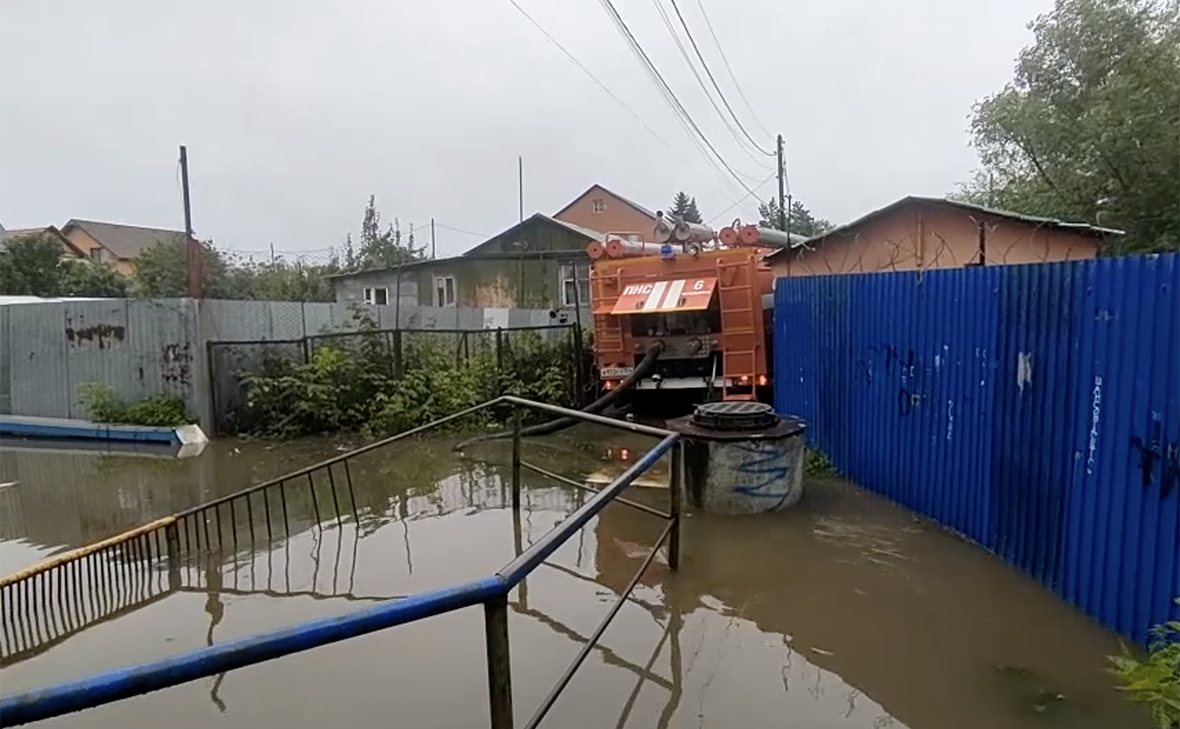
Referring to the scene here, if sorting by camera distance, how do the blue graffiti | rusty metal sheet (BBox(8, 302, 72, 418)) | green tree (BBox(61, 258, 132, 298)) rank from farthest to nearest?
1. green tree (BBox(61, 258, 132, 298))
2. rusty metal sheet (BBox(8, 302, 72, 418))
3. the blue graffiti

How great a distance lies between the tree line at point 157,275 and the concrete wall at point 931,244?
1441 centimetres

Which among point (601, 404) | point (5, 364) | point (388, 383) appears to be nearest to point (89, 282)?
point (5, 364)

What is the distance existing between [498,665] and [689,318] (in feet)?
29.4

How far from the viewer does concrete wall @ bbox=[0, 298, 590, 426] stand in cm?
1040

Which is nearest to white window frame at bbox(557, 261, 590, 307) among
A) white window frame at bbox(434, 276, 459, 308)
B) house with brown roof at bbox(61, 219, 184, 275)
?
white window frame at bbox(434, 276, 459, 308)

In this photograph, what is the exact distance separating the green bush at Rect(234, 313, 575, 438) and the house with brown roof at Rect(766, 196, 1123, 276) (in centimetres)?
407

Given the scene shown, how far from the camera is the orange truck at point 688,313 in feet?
32.4

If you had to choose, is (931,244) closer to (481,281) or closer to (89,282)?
(481,281)

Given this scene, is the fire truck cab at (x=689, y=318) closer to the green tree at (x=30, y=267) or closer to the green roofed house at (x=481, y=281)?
the green roofed house at (x=481, y=281)

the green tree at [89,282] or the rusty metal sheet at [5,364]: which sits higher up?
the green tree at [89,282]

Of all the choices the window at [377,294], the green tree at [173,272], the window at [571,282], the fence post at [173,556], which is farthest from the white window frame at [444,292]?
the fence post at [173,556]

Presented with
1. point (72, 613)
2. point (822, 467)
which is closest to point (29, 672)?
point (72, 613)

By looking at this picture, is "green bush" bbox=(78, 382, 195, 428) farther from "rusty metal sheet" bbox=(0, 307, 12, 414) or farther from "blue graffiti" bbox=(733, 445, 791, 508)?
"blue graffiti" bbox=(733, 445, 791, 508)

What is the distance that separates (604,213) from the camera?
46.8m
